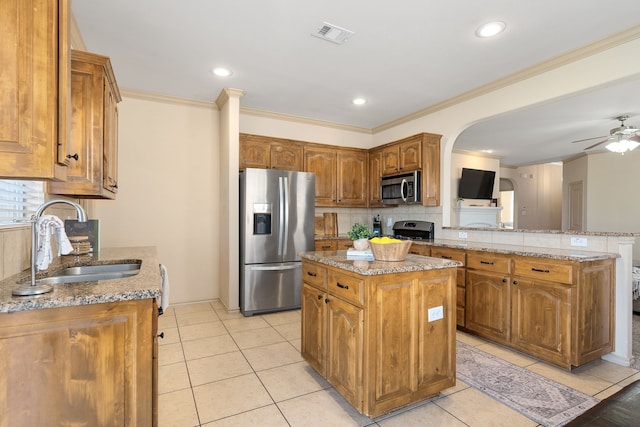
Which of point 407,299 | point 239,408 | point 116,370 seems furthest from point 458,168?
point 116,370

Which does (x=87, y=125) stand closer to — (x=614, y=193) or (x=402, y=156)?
(x=402, y=156)

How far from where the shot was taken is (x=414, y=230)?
4559 mm

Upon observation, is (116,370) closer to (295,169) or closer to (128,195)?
(128,195)

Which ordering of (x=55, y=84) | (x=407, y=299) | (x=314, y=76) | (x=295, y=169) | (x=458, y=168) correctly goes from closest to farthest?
(x=55, y=84)
(x=407, y=299)
(x=314, y=76)
(x=295, y=169)
(x=458, y=168)

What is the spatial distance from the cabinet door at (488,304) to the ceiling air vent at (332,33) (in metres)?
2.51

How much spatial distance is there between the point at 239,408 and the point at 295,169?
128 inches

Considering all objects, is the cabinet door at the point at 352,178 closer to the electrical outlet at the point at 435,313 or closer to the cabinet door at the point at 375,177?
the cabinet door at the point at 375,177

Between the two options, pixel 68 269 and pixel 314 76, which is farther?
pixel 314 76

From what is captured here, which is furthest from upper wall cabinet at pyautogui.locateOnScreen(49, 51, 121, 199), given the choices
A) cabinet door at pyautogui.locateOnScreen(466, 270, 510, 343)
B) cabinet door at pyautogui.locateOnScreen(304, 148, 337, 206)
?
cabinet door at pyautogui.locateOnScreen(466, 270, 510, 343)

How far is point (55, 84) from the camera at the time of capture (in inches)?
46.3

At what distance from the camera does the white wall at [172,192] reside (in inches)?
153

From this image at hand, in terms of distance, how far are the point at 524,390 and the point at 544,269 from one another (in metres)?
0.97

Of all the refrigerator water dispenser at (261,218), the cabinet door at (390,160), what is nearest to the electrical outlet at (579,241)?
the cabinet door at (390,160)

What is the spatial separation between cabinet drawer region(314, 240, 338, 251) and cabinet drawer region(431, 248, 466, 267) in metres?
1.39
